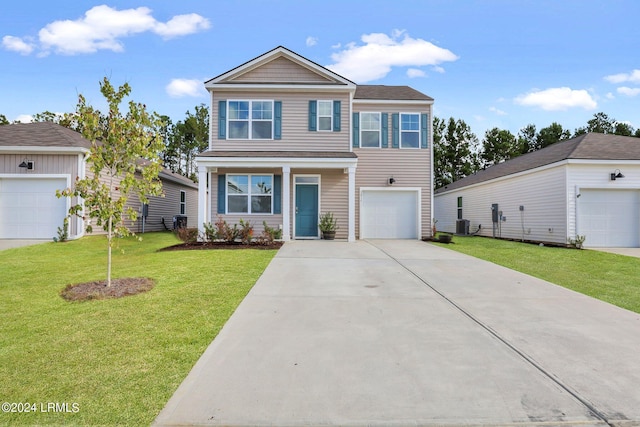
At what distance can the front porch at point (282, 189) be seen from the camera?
41.1 ft

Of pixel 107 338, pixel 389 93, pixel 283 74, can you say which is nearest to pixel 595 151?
pixel 389 93

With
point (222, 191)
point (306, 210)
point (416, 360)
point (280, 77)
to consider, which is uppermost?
point (280, 77)

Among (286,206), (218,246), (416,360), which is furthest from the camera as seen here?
(286,206)

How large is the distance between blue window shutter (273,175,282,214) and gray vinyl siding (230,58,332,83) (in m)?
4.06

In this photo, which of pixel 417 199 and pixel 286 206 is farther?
pixel 417 199

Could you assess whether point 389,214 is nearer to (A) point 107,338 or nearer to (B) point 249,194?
(B) point 249,194

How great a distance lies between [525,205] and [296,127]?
1121 centimetres

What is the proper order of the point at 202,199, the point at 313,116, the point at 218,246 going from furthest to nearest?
the point at 313,116 → the point at 202,199 → the point at 218,246

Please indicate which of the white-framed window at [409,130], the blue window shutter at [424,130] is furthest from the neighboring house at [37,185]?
the blue window shutter at [424,130]

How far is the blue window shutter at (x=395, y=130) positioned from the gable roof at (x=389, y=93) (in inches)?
30.4

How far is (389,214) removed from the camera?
14.8 meters

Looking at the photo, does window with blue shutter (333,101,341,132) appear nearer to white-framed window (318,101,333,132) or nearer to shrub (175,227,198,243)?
white-framed window (318,101,333,132)

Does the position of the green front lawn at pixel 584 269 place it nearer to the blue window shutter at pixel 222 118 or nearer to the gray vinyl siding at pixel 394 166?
the gray vinyl siding at pixel 394 166

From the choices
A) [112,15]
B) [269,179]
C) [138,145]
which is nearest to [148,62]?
[112,15]
